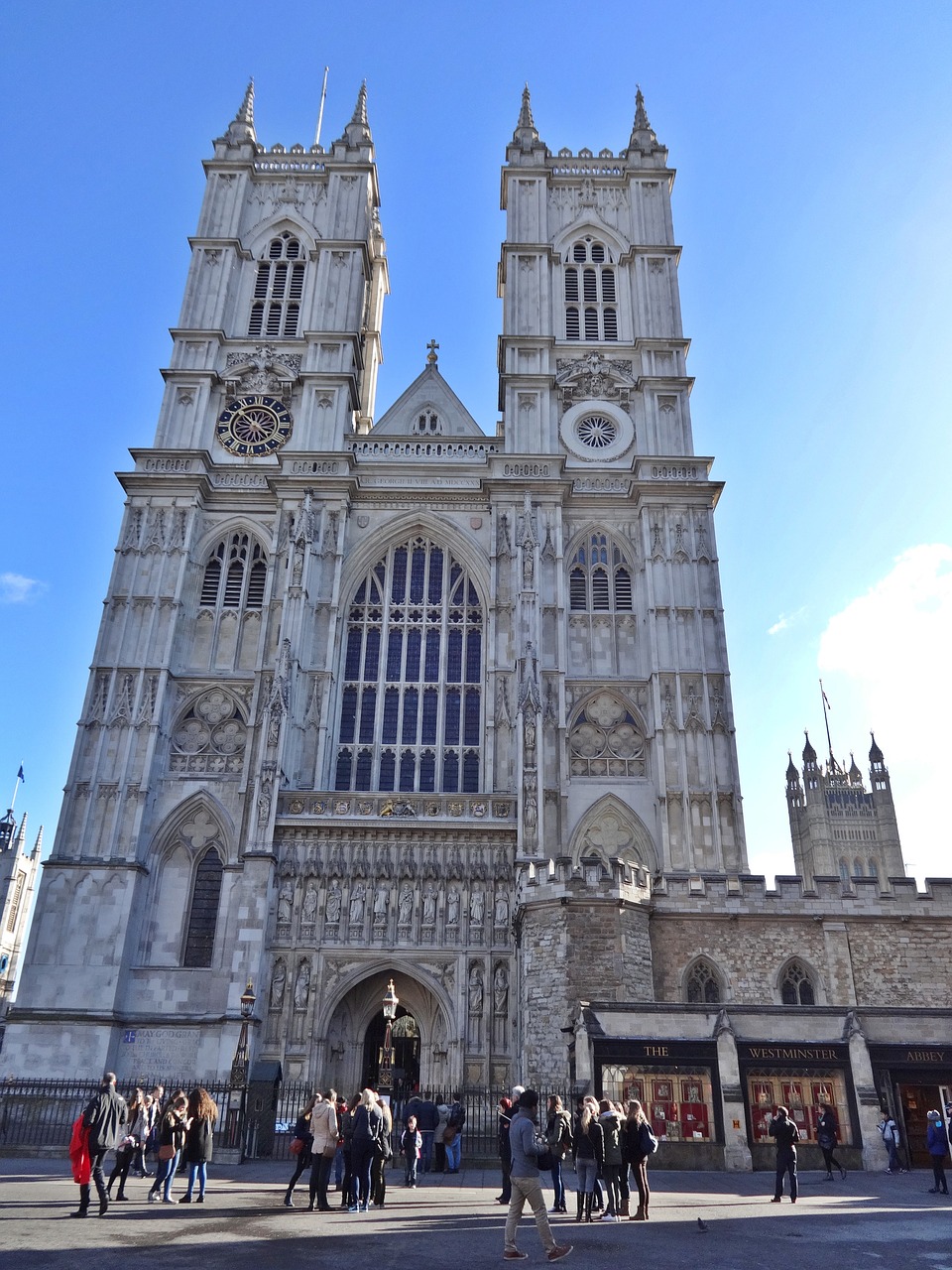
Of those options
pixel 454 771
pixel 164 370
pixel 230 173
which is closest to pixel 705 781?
pixel 454 771

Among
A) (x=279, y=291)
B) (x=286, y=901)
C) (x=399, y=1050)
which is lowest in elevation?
(x=399, y=1050)

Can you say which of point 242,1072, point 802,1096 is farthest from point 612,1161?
point 242,1072

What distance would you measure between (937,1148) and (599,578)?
68.1 ft

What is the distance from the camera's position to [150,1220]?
10.2 m

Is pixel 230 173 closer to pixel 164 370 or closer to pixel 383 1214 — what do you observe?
pixel 164 370

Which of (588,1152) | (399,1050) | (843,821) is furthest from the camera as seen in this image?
(843,821)

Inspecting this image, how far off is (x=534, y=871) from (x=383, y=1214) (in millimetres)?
11357

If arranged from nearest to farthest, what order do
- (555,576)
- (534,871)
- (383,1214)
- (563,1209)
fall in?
(383,1214) → (563,1209) → (534,871) → (555,576)

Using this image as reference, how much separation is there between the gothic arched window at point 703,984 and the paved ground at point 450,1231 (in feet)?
22.8

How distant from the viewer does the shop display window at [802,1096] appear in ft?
52.1

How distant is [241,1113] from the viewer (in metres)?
16.6

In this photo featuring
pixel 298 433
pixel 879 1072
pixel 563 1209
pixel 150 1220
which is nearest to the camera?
pixel 150 1220

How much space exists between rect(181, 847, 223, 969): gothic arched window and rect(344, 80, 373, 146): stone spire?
2956 centimetres

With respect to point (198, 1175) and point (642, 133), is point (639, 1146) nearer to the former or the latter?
point (198, 1175)
